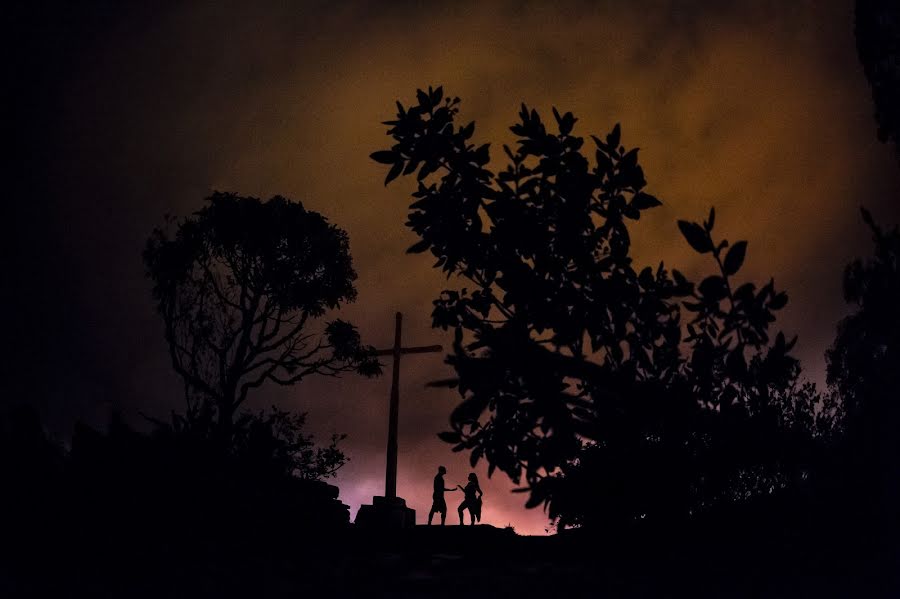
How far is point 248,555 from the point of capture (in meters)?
5.76

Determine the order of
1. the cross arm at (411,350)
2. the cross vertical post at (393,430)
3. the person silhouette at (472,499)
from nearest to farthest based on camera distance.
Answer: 1. the person silhouette at (472,499)
2. the cross vertical post at (393,430)
3. the cross arm at (411,350)

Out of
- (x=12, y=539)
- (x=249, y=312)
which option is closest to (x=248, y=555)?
(x=12, y=539)

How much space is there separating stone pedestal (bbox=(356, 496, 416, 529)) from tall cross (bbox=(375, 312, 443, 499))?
70 cm

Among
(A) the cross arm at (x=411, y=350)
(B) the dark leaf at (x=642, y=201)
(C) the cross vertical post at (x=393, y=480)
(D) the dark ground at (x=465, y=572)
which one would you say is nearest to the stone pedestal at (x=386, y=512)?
(C) the cross vertical post at (x=393, y=480)

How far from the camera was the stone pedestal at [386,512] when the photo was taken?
2210cm

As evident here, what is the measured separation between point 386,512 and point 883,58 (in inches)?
827

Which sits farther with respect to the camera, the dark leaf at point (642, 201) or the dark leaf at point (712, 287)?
the dark leaf at point (642, 201)

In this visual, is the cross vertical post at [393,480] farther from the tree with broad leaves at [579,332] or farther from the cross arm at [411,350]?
the tree with broad leaves at [579,332]

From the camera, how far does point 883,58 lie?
6184 millimetres

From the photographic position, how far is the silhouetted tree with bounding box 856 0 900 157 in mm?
5973

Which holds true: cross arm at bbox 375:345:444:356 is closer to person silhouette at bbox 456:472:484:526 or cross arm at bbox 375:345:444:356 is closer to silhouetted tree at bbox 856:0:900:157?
person silhouette at bbox 456:472:484:526

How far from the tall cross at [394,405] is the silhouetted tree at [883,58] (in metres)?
22.6

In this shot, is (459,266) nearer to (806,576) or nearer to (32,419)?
(806,576)

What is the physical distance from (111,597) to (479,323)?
11.4ft
